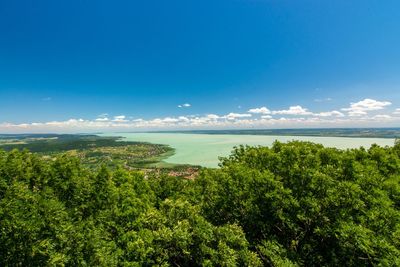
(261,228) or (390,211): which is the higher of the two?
(390,211)

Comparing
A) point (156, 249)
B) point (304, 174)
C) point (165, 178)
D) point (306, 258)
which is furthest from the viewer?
point (165, 178)

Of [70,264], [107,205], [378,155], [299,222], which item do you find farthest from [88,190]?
[378,155]

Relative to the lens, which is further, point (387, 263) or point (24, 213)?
point (24, 213)

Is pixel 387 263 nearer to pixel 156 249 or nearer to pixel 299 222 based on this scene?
pixel 299 222

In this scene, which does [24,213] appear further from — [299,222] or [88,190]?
[299,222]

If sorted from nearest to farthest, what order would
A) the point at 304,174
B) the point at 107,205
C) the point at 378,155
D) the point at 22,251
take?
the point at 22,251
the point at 304,174
the point at 107,205
the point at 378,155

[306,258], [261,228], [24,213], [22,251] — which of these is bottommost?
[306,258]
